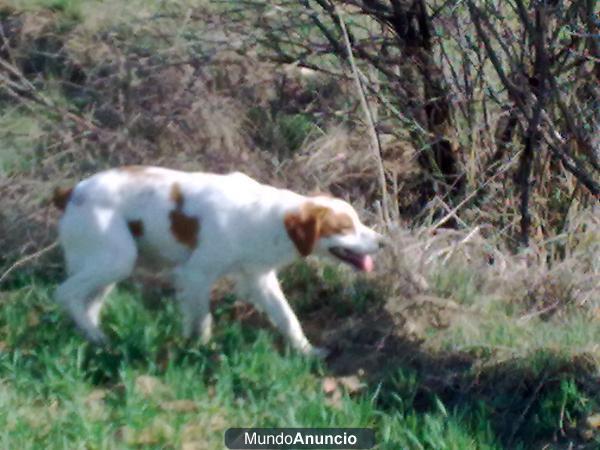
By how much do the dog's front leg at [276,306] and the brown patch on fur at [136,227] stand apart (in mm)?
517

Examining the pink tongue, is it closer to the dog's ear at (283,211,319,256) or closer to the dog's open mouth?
the dog's open mouth

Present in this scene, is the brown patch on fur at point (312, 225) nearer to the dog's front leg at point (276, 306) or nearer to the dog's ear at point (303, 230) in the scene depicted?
the dog's ear at point (303, 230)

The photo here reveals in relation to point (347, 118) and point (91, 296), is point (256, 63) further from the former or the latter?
point (91, 296)

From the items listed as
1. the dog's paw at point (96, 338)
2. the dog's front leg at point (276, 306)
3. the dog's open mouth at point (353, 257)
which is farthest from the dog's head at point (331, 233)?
the dog's paw at point (96, 338)

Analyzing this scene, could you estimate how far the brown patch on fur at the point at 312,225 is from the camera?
600cm

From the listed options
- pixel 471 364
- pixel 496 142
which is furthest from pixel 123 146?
pixel 471 364

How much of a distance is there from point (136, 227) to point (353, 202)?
6.47 ft

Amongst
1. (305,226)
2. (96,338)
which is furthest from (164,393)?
(305,226)

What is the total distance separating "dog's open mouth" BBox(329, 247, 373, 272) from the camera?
6.12m

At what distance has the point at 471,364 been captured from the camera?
6.04m

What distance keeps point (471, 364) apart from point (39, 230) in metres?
2.59

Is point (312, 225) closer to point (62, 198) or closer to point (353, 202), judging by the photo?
point (62, 198)

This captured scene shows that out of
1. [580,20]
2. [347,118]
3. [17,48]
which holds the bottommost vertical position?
[17,48]

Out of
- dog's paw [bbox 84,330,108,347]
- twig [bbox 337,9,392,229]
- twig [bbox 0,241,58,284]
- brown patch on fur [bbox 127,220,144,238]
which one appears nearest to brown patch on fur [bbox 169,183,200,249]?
brown patch on fur [bbox 127,220,144,238]
